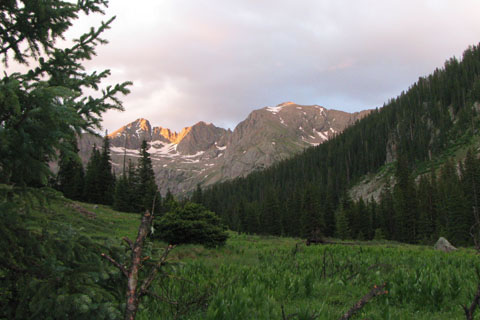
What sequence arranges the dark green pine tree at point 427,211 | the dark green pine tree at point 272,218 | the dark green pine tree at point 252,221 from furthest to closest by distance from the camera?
the dark green pine tree at point 252,221 → the dark green pine tree at point 272,218 → the dark green pine tree at point 427,211

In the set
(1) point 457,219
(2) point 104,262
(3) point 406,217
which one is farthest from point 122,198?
(1) point 457,219

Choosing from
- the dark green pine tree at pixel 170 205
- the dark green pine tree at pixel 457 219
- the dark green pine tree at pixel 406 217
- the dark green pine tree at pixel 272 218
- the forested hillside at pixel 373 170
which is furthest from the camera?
the dark green pine tree at pixel 272 218

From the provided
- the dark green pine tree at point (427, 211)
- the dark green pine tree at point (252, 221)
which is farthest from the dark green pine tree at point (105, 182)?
the dark green pine tree at point (427, 211)

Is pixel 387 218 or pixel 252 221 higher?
pixel 387 218

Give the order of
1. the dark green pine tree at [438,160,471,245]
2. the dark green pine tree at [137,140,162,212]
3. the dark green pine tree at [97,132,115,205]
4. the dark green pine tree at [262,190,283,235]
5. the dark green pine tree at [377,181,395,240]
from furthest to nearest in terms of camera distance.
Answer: the dark green pine tree at [262,190,283,235] → the dark green pine tree at [377,181,395,240] → the dark green pine tree at [97,132,115,205] → the dark green pine tree at [137,140,162,212] → the dark green pine tree at [438,160,471,245]

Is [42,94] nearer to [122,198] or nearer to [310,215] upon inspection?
[122,198]

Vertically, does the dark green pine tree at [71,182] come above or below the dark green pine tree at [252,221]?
above

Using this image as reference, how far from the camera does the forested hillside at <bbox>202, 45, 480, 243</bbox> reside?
5918 centimetres

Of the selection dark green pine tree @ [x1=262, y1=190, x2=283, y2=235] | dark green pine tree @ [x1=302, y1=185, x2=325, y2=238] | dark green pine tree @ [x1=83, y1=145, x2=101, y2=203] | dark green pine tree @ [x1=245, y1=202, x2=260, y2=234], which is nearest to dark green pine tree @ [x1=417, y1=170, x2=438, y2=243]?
dark green pine tree @ [x1=302, y1=185, x2=325, y2=238]

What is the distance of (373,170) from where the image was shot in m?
112

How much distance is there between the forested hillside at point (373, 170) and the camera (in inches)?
2330

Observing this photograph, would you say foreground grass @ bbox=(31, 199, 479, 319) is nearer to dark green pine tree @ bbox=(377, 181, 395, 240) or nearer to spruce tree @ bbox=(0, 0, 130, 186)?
spruce tree @ bbox=(0, 0, 130, 186)

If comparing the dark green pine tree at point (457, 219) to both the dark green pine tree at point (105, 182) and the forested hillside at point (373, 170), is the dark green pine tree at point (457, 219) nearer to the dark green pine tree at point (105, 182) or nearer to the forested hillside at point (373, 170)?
the forested hillside at point (373, 170)

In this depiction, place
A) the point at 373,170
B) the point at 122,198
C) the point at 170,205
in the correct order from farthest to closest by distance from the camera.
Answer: the point at 373,170 → the point at 122,198 → the point at 170,205
